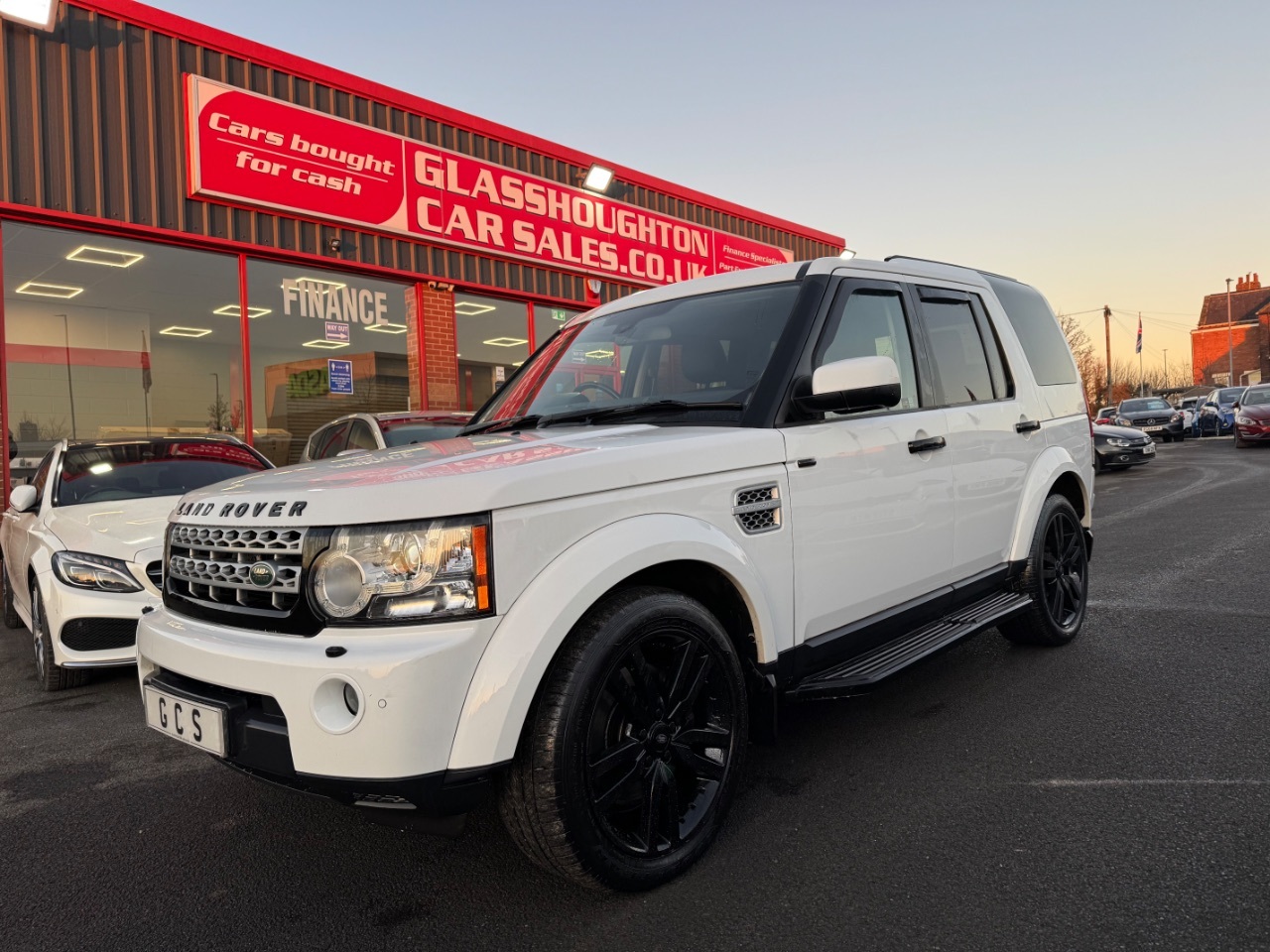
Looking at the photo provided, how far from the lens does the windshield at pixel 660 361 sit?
303 cm

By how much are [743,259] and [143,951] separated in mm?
15414

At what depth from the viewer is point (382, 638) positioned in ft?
6.55

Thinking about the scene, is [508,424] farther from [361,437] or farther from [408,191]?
[408,191]

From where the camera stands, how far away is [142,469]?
5.68 m

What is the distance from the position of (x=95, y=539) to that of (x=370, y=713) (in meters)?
3.69

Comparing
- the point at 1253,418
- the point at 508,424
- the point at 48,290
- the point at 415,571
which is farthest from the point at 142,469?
the point at 1253,418

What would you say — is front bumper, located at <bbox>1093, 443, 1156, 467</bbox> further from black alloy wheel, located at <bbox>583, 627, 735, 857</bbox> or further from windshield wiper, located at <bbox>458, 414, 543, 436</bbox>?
black alloy wheel, located at <bbox>583, 627, 735, 857</bbox>

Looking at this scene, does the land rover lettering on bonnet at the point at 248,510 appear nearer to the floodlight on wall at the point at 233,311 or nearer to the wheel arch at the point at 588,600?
the wheel arch at the point at 588,600

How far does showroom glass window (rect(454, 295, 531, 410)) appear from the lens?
1191 cm

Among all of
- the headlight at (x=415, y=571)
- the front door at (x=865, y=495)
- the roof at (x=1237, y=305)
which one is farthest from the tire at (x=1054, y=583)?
the roof at (x=1237, y=305)

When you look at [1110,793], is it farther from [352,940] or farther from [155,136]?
[155,136]

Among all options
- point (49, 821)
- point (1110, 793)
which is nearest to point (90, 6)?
point (49, 821)

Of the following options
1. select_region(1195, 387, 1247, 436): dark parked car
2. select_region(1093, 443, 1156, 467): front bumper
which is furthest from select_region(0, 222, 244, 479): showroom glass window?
select_region(1195, 387, 1247, 436): dark parked car

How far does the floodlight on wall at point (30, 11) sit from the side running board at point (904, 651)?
363 inches
